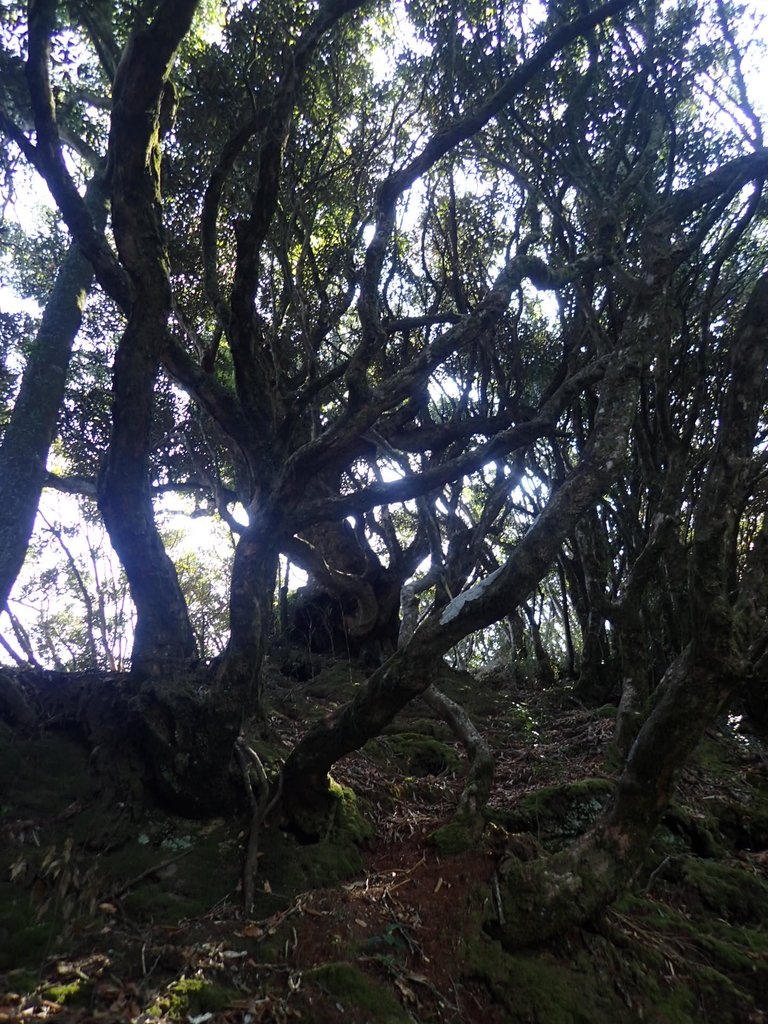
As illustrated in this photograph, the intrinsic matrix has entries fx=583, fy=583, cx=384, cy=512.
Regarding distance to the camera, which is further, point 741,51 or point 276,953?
point 741,51

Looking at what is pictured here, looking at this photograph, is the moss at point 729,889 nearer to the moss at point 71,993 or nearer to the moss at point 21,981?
the moss at point 71,993

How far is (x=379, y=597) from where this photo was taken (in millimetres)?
12312

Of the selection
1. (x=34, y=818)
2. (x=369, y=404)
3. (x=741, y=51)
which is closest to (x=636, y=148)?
(x=741, y=51)

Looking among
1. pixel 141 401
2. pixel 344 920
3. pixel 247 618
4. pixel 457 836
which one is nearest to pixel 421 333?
pixel 141 401

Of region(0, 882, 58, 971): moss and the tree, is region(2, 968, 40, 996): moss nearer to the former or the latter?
region(0, 882, 58, 971): moss

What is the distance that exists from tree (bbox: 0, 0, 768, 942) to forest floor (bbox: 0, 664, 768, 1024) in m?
0.36

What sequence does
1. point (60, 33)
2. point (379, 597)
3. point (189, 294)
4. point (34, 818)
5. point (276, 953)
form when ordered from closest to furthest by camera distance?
point (276, 953) < point (34, 818) < point (60, 33) < point (189, 294) < point (379, 597)

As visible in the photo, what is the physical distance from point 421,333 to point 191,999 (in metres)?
11.6

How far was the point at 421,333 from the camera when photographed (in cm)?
1253

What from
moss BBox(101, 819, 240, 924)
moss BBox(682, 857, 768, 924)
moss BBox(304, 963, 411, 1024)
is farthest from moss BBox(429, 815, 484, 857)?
moss BBox(682, 857, 768, 924)

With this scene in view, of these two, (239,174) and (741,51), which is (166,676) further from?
(741,51)

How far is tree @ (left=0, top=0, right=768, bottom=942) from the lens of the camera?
14.1 feet

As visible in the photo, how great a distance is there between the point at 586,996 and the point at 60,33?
386 inches

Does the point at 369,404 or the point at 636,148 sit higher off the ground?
the point at 636,148
